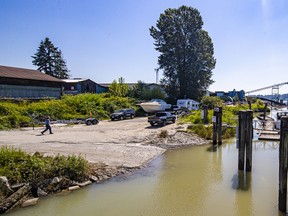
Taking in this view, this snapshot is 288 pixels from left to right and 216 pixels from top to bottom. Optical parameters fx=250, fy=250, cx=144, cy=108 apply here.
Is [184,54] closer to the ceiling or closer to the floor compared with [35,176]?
closer to the ceiling

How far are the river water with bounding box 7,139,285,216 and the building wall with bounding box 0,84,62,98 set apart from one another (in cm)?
2533

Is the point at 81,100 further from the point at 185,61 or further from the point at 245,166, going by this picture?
the point at 245,166

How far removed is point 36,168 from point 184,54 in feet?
144

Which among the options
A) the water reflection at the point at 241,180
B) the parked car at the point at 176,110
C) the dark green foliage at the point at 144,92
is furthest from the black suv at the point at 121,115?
the water reflection at the point at 241,180

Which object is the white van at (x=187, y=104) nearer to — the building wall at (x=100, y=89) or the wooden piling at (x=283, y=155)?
the building wall at (x=100, y=89)

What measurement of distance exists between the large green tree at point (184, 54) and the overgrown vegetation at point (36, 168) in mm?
40048

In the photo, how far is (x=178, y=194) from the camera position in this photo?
9.52 metres

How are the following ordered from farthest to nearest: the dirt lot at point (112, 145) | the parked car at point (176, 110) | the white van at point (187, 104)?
the white van at point (187, 104) → the parked car at point (176, 110) → the dirt lot at point (112, 145)

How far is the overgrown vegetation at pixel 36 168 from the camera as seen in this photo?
29.8 ft

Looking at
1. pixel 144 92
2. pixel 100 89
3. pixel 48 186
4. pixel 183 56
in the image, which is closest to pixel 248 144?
pixel 48 186

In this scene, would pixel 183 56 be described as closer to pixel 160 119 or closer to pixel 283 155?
pixel 160 119

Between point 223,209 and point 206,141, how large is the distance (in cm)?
1125

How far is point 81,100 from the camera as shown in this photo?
116ft

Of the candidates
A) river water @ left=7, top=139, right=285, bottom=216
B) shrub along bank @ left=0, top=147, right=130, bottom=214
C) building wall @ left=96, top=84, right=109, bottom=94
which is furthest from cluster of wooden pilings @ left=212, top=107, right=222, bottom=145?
building wall @ left=96, top=84, right=109, bottom=94
